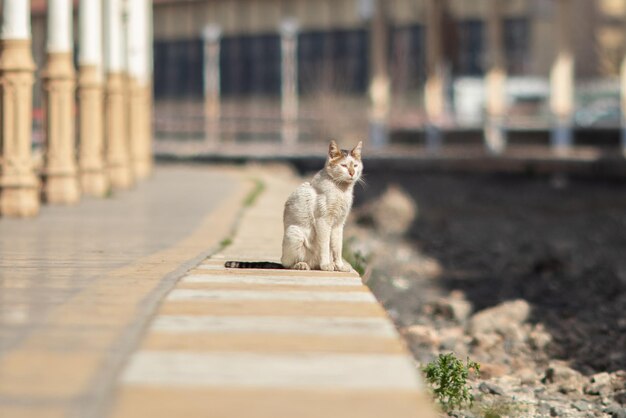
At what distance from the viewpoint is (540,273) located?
821 inches

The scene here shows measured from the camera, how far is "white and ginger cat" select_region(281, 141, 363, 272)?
8.75 metres

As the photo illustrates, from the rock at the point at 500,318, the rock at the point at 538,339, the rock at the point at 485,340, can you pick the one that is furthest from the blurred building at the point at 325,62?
the rock at the point at 485,340

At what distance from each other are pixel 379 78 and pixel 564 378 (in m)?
28.5

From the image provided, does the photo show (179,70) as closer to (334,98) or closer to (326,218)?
(334,98)

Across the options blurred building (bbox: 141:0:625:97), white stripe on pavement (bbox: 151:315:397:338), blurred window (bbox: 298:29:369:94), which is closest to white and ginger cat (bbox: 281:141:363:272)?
white stripe on pavement (bbox: 151:315:397:338)

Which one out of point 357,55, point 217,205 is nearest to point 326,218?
point 217,205

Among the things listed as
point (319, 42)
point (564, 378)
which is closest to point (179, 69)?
point (319, 42)

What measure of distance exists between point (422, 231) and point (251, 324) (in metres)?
20.6

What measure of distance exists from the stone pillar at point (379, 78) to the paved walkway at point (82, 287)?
71.5 ft

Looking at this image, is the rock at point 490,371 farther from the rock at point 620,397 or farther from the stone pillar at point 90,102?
the stone pillar at point 90,102

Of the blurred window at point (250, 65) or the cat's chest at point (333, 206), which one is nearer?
the cat's chest at point (333, 206)

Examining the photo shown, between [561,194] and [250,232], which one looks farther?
[561,194]

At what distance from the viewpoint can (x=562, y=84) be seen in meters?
37.1

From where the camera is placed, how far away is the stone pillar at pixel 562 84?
36.0m
